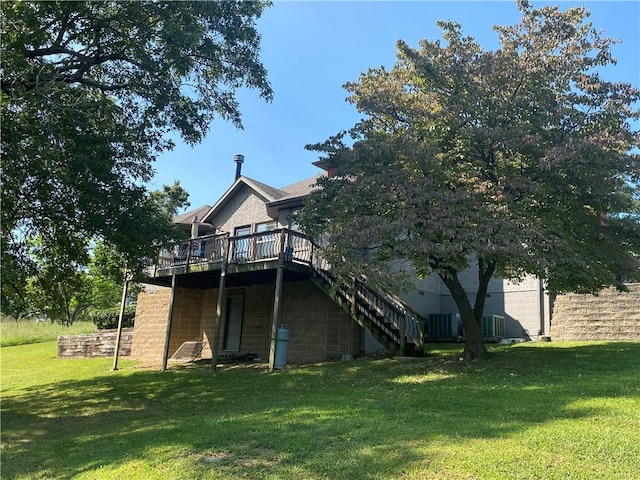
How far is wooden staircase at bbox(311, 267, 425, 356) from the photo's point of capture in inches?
597

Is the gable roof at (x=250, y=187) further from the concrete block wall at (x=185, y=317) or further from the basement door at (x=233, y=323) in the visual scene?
the basement door at (x=233, y=323)

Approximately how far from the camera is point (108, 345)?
900 inches

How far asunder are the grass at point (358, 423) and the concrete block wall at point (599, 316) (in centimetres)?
265

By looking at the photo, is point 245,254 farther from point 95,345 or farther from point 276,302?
point 95,345

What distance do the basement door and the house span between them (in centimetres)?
4

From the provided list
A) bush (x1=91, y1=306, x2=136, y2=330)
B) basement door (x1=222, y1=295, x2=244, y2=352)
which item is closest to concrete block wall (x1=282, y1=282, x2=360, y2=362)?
basement door (x1=222, y1=295, x2=244, y2=352)

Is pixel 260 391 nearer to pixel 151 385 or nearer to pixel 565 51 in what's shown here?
pixel 151 385

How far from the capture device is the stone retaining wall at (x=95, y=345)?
22.7 m

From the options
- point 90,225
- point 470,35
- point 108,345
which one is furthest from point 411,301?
point 108,345

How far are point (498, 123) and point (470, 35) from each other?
8.13ft

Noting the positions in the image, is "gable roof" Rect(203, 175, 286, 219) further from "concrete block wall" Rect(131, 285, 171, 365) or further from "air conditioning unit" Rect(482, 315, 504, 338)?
"air conditioning unit" Rect(482, 315, 504, 338)

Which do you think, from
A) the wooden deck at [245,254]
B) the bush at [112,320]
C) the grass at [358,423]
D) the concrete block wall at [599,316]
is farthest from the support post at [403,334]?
the bush at [112,320]

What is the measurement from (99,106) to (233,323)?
10638 millimetres

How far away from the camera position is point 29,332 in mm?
32250
